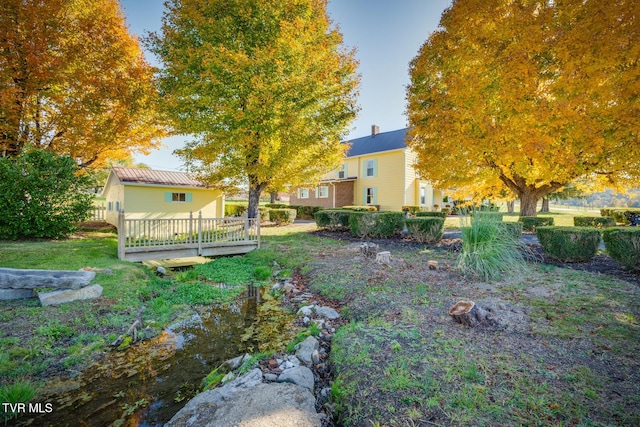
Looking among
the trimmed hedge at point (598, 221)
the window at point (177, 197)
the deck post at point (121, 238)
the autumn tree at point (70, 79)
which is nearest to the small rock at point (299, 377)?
the deck post at point (121, 238)

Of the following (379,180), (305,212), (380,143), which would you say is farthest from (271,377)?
(380,143)

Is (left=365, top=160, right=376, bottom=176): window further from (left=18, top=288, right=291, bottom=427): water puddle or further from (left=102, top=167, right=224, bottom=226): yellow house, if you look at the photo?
(left=18, top=288, right=291, bottom=427): water puddle

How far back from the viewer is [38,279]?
4727mm

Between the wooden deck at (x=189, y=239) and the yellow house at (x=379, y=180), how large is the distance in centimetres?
937

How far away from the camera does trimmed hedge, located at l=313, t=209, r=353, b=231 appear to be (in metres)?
13.1

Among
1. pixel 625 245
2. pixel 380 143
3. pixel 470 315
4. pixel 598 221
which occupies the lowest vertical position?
pixel 470 315

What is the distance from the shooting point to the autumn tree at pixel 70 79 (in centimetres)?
963

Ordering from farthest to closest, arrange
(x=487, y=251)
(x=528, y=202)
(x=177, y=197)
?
1. (x=177, y=197)
2. (x=528, y=202)
3. (x=487, y=251)

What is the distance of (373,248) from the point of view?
7785 millimetres

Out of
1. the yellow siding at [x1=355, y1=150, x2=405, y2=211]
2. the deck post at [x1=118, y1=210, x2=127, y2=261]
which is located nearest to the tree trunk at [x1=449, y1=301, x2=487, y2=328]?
the deck post at [x1=118, y1=210, x2=127, y2=261]

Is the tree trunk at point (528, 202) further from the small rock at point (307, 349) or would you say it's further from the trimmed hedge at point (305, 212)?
the trimmed hedge at point (305, 212)

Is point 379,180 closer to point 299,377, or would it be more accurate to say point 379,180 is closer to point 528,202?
point 528,202

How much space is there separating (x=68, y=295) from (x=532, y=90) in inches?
456

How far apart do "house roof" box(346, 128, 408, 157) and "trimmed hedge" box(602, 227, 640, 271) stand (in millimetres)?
14958
